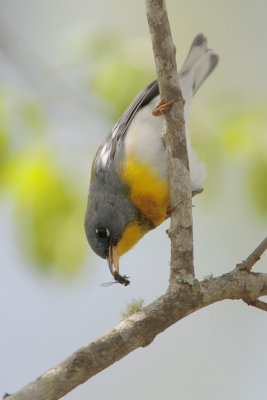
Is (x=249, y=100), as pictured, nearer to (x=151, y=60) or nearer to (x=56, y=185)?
(x=151, y=60)

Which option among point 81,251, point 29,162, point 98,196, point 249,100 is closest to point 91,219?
point 98,196

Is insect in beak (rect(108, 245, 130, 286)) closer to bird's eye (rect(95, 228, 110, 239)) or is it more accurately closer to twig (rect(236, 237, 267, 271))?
bird's eye (rect(95, 228, 110, 239))

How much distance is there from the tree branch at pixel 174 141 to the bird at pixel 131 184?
0.75 metres

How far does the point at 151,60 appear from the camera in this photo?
11.2 ft

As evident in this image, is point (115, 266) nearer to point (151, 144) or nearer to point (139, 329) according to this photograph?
point (151, 144)

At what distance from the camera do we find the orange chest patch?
3979 mm

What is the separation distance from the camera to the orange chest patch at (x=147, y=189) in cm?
398

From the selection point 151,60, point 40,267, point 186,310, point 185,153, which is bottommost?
point 186,310

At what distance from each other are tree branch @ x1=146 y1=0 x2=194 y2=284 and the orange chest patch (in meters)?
0.72

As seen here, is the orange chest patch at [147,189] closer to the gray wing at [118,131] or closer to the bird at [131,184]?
the bird at [131,184]

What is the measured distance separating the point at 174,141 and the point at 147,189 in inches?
33.3

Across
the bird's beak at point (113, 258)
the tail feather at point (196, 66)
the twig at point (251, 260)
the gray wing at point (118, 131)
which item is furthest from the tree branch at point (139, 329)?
the tail feather at point (196, 66)

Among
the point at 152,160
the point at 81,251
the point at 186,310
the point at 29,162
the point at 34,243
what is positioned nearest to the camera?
the point at 186,310

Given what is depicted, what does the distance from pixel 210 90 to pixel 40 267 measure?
174 centimetres
